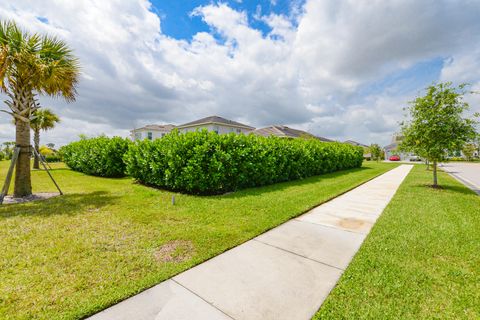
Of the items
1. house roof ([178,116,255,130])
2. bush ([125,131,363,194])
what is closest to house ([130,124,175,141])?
house roof ([178,116,255,130])

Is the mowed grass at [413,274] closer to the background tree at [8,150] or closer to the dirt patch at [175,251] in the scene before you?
the dirt patch at [175,251]

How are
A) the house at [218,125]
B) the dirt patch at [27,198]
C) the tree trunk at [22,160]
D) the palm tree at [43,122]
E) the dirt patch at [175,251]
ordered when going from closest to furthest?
the dirt patch at [175,251], the dirt patch at [27,198], the tree trunk at [22,160], the palm tree at [43,122], the house at [218,125]

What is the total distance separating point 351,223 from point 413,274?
2035mm

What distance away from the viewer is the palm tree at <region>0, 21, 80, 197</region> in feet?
19.6

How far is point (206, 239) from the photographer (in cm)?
381

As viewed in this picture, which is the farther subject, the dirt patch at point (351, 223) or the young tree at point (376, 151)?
the young tree at point (376, 151)

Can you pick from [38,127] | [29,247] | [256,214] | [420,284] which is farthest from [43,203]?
[38,127]

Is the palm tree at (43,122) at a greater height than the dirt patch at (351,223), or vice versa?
the palm tree at (43,122)

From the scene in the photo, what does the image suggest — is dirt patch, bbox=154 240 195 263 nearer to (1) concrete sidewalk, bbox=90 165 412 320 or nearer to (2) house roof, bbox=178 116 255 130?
(1) concrete sidewalk, bbox=90 165 412 320

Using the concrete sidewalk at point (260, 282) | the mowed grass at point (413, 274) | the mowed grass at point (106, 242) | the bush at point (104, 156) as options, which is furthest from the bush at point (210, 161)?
the mowed grass at point (413, 274)

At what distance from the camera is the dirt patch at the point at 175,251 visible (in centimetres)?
318

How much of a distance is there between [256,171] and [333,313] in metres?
6.56

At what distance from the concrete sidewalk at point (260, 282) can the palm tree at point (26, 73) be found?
24.6ft

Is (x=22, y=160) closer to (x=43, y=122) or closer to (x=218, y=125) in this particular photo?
(x=43, y=122)
